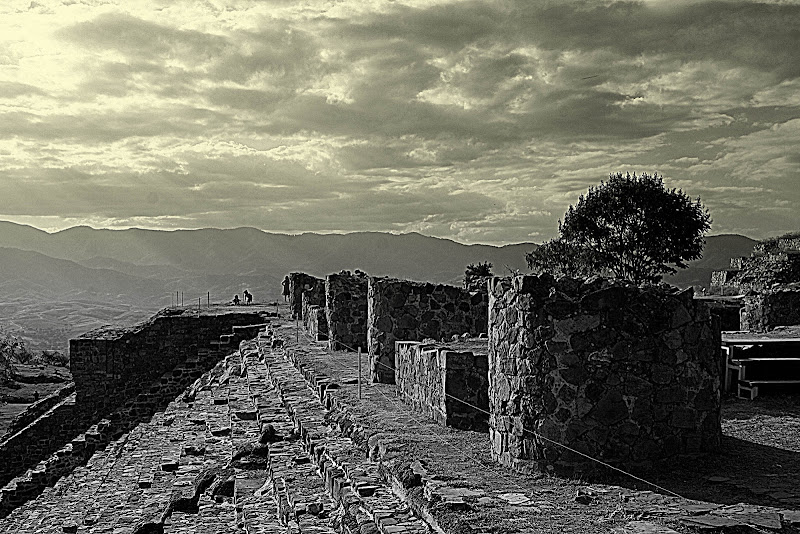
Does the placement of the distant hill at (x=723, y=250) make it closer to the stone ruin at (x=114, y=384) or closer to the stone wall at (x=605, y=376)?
the stone ruin at (x=114, y=384)

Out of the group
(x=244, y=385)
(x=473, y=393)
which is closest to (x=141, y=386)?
(x=244, y=385)

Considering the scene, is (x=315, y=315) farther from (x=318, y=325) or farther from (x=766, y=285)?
(x=766, y=285)

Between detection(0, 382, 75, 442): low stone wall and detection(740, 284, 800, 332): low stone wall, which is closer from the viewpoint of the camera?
detection(740, 284, 800, 332): low stone wall

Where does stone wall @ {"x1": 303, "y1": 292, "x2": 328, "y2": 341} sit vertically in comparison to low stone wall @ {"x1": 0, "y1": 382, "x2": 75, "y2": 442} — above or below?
above

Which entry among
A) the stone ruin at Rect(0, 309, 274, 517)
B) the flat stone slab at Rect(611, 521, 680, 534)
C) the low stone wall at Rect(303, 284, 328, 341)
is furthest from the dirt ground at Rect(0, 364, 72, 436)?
the flat stone slab at Rect(611, 521, 680, 534)

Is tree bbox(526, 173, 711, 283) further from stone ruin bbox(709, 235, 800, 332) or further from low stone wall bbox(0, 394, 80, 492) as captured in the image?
low stone wall bbox(0, 394, 80, 492)

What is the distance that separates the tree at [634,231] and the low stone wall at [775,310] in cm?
1695

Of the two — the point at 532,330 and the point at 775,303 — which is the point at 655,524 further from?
the point at 775,303

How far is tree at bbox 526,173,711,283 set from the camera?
34531mm

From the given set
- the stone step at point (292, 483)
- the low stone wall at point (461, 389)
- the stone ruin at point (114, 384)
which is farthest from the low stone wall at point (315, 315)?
the low stone wall at point (461, 389)

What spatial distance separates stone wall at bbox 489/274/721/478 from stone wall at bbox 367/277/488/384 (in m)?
5.87

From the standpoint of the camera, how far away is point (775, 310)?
16500 mm

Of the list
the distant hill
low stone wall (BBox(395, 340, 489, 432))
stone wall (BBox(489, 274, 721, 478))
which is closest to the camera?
stone wall (BBox(489, 274, 721, 478))

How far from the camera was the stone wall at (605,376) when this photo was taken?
271 inches
